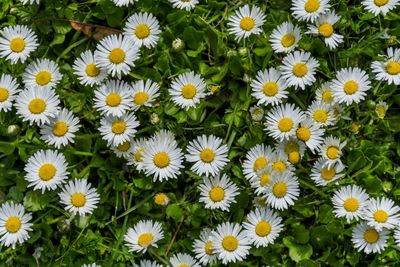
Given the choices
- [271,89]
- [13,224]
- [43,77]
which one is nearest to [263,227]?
[271,89]

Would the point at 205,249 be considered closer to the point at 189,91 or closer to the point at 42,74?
the point at 189,91

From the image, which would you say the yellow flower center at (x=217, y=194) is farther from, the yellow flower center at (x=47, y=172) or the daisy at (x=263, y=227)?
the yellow flower center at (x=47, y=172)

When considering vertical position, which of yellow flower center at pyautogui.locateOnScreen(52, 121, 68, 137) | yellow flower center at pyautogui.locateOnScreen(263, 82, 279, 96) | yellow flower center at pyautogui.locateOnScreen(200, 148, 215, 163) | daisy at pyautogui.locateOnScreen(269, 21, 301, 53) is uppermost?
daisy at pyautogui.locateOnScreen(269, 21, 301, 53)

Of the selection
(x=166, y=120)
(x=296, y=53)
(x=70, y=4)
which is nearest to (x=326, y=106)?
(x=296, y=53)

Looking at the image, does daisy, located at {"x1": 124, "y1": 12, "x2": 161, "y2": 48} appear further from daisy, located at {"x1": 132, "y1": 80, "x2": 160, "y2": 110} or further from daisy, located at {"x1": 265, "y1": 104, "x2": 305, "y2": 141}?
daisy, located at {"x1": 265, "y1": 104, "x2": 305, "y2": 141}

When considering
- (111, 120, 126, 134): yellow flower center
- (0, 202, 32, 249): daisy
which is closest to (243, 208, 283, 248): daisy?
(111, 120, 126, 134): yellow flower center

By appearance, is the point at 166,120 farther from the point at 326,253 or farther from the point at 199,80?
the point at 326,253
